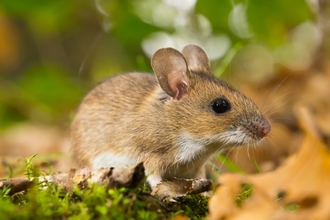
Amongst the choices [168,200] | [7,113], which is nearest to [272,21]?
[168,200]

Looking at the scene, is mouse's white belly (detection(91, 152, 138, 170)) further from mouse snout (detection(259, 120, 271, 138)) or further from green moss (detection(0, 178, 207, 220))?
green moss (detection(0, 178, 207, 220))

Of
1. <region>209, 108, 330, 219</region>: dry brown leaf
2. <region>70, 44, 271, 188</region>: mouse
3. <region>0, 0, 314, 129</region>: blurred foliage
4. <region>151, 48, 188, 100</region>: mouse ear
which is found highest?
<region>0, 0, 314, 129</region>: blurred foliage

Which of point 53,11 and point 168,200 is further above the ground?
point 53,11

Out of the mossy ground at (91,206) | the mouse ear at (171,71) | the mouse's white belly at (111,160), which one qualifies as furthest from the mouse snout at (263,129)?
the mossy ground at (91,206)

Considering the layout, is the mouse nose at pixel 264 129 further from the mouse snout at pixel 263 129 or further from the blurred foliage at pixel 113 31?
the blurred foliage at pixel 113 31

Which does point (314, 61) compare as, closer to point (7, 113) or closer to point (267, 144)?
point (267, 144)

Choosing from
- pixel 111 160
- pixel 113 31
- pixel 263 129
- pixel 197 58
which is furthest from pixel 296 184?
pixel 113 31

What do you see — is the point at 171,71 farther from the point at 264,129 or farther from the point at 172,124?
the point at 264,129

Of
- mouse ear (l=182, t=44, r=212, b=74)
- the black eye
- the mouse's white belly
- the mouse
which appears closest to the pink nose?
the mouse
